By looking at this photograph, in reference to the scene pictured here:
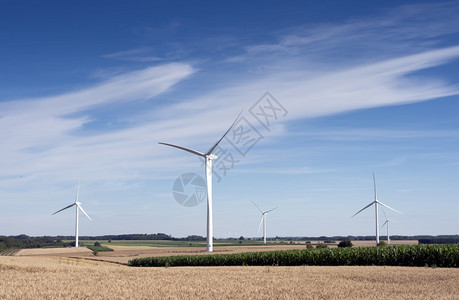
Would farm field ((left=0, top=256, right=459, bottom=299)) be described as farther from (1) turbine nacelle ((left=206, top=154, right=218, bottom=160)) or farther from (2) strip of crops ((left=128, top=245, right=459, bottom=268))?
(1) turbine nacelle ((left=206, top=154, right=218, bottom=160))

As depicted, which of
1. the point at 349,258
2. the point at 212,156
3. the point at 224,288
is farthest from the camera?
the point at 212,156

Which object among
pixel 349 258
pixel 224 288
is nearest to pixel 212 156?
pixel 349 258

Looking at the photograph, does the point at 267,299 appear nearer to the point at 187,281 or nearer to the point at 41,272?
the point at 187,281

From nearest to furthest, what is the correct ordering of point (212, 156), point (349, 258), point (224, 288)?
point (224, 288), point (349, 258), point (212, 156)

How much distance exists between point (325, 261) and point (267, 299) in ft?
114

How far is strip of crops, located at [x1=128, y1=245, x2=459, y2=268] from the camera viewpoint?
4944cm

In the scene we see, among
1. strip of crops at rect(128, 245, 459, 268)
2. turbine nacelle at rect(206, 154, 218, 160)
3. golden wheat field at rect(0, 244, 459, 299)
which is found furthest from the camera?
turbine nacelle at rect(206, 154, 218, 160)

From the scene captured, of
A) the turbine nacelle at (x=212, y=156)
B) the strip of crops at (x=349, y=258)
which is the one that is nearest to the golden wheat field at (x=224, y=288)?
the strip of crops at (x=349, y=258)

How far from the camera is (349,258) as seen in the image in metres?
53.9

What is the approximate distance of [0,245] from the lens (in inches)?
5364

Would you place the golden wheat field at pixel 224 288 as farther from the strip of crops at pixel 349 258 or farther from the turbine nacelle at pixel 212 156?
the turbine nacelle at pixel 212 156

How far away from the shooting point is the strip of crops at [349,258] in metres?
49.4

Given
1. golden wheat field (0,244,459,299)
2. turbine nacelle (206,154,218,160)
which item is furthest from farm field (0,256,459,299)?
turbine nacelle (206,154,218,160)

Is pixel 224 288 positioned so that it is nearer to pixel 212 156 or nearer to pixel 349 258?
pixel 349 258
